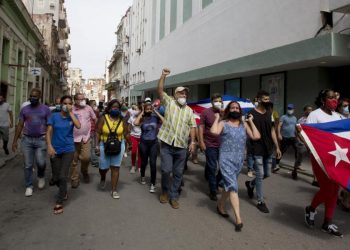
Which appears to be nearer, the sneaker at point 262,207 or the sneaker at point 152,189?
the sneaker at point 262,207

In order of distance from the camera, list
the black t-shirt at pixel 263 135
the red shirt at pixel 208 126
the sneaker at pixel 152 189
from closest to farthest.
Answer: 1. the black t-shirt at pixel 263 135
2. the red shirt at pixel 208 126
3. the sneaker at pixel 152 189

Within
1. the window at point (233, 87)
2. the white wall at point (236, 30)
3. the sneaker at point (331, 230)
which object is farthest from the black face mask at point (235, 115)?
the window at point (233, 87)

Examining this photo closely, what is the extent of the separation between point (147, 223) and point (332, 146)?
2.67 meters

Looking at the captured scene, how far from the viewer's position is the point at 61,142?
5.45 metres

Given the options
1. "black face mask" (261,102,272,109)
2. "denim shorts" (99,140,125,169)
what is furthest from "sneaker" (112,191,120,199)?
"black face mask" (261,102,272,109)

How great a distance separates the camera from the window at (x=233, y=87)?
1727cm

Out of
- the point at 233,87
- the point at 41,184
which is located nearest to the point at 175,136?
the point at 41,184

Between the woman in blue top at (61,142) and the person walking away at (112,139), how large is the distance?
23.3 inches

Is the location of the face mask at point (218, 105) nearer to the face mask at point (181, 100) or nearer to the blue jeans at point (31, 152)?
the face mask at point (181, 100)

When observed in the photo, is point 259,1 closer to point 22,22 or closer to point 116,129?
point 116,129

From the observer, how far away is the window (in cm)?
1727

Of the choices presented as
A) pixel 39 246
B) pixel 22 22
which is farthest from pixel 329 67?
pixel 22 22

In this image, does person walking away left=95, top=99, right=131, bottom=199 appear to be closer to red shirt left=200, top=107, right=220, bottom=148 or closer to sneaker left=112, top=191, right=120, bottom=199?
sneaker left=112, top=191, right=120, bottom=199

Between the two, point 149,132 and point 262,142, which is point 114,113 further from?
point 262,142
